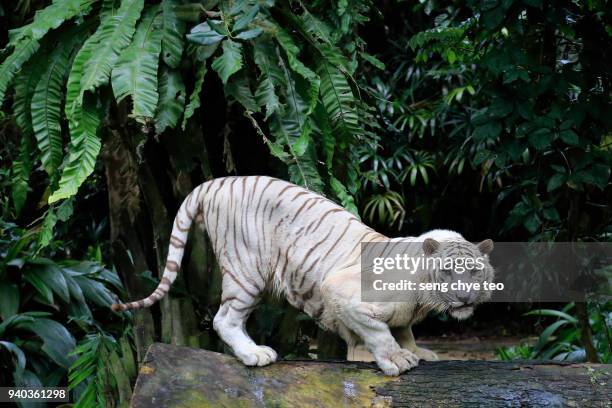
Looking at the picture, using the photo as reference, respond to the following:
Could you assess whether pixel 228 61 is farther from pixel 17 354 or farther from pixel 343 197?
pixel 17 354

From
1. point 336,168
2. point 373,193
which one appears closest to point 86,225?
point 373,193

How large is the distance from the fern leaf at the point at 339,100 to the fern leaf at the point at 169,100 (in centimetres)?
70

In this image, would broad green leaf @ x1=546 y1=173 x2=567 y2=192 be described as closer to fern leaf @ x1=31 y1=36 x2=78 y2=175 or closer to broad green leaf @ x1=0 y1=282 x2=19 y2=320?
fern leaf @ x1=31 y1=36 x2=78 y2=175

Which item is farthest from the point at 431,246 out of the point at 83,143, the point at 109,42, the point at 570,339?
the point at 570,339

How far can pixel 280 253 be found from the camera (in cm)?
324

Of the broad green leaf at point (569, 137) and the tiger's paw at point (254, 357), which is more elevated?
the broad green leaf at point (569, 137)

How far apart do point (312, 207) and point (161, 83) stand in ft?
3.18

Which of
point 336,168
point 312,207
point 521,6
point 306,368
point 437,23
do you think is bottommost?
point 306,368

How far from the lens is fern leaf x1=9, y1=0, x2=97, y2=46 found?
3.49 meters

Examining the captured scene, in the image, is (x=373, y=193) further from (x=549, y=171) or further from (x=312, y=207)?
(x=312, y=207)

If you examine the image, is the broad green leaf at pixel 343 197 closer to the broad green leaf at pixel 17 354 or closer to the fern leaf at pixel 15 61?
the fern leaf at pixel 15 61

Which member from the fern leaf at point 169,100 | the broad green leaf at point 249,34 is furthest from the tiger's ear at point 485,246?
the fern leaf at point 169,100

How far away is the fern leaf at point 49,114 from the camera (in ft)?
11.7

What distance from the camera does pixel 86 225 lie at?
307 inches
